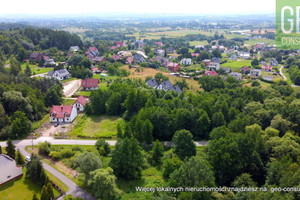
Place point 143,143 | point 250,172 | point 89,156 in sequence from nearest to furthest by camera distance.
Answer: point 89,156 → point 250,172 → point 143,143

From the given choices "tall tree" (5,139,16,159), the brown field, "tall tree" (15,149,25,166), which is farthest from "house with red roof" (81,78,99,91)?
"tall tree" (15,149,25,166)

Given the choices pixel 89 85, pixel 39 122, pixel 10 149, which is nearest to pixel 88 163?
pixel 10 149

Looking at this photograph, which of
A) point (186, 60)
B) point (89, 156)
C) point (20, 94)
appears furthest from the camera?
point (186, 60)

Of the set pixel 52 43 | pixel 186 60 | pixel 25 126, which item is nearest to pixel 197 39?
pixel 186 60

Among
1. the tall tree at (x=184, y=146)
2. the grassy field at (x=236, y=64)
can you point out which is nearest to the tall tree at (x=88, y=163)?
the tall tree at (x=184, y=146)

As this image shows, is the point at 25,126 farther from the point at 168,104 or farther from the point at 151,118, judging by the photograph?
the point at 168,104

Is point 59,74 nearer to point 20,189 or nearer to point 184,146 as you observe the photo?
point 20,189
